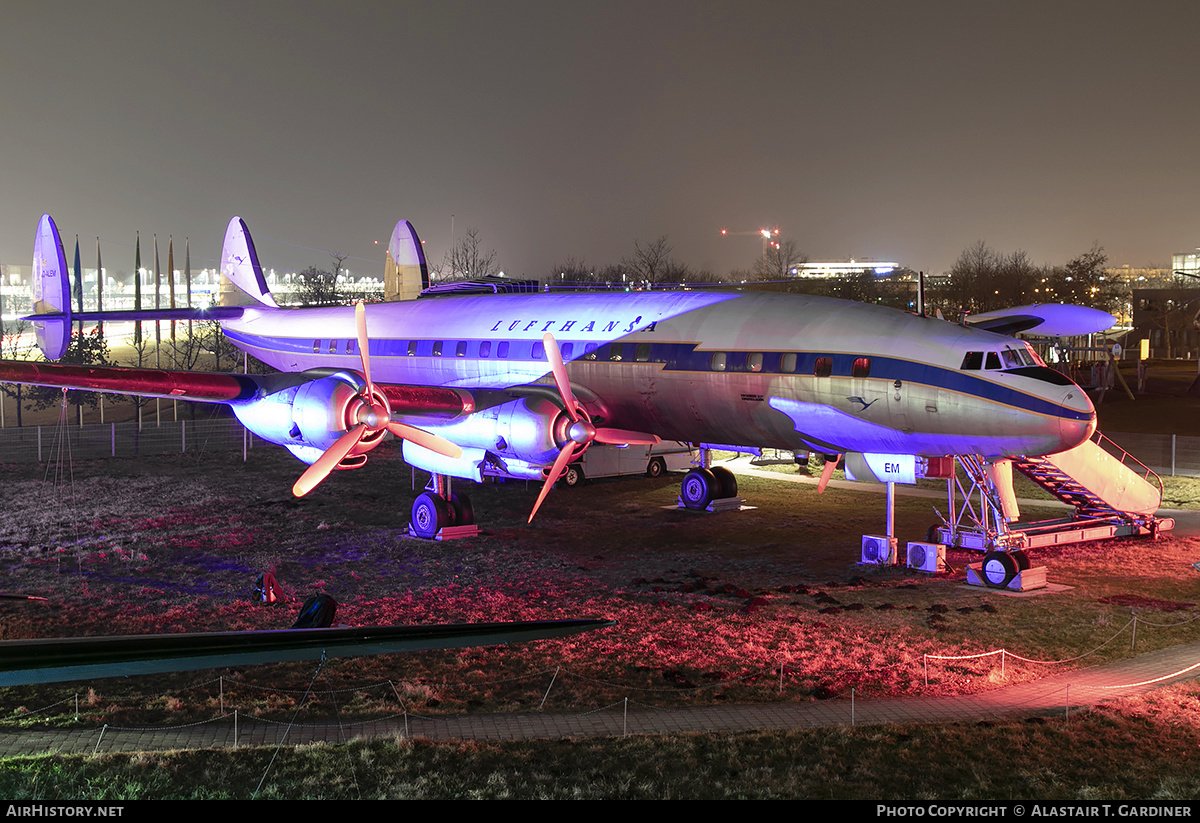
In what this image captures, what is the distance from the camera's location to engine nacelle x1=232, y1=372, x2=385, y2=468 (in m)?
18.7

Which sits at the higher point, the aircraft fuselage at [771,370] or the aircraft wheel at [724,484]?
the aircraft fuselage at [771,370]

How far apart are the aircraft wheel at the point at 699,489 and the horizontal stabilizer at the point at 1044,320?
29.9ft

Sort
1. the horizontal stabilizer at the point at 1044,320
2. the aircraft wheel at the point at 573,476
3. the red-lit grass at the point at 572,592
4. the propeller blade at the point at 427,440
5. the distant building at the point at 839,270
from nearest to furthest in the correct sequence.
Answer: the red-lit grass at the point at 572,592 → the propeller blade at the point at 427,440 → the horizontal stabilizer at the point at 1044,320 → the aircraft wheel at the point at 573,476 → the distant building at the point at 839,270

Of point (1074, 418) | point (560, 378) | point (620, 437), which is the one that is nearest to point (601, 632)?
point (620, 437)

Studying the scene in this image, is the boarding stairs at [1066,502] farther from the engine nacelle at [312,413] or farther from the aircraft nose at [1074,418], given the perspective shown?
the engine nacelle at [312,413]

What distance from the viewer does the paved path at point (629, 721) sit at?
11406mm

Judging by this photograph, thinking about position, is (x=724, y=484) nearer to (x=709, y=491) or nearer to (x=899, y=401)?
(x=709, y=491)

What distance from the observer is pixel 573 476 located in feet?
108

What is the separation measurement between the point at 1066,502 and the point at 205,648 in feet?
76.9

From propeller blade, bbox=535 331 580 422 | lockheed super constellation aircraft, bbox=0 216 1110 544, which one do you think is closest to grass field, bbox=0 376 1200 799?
lockheed super constellation aircraft, bbox=0 216 1110 544

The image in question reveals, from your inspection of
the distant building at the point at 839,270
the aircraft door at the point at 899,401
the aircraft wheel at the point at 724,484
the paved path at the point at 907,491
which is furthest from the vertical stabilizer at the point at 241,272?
the distant building at the point at 839,270

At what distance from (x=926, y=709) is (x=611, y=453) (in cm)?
2146

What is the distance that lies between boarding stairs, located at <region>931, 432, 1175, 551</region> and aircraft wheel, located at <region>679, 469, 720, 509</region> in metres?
7.41

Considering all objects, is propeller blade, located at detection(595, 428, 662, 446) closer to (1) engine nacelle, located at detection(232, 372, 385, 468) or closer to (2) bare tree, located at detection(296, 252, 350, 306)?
(1) engine nacelle, located at detection(232, 372, 385, 468)
